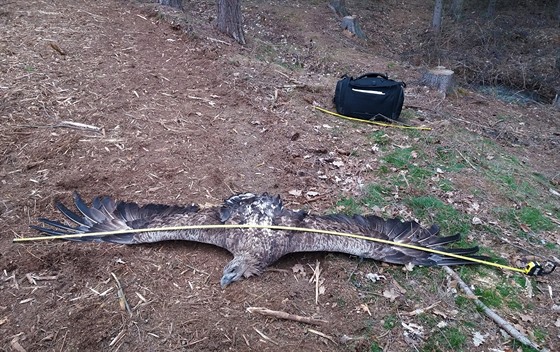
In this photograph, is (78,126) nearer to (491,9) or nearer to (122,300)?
(122,300)

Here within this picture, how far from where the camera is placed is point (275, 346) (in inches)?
112

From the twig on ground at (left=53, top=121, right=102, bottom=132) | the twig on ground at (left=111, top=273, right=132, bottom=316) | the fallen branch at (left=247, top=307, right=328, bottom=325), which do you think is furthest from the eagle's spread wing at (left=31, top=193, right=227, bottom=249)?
the twig on ground at (left=53, top=121, right=102, bottom=132)

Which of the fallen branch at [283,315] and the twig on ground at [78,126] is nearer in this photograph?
the fallen branch at [283,315]

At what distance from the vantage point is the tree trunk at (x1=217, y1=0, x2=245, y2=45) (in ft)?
26.5

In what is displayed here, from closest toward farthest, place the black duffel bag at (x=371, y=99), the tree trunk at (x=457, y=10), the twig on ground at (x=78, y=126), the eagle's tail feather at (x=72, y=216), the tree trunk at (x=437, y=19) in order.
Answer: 1. the eagle's tail feather at (x=72, y=216)
2. the twig on ground at (x=78, y=126)
3. the black duffel bag at (x=371, y=99)
4. the tree trunk at (x=437, y=19)
5. the tree trunk at (x=457, y=10)

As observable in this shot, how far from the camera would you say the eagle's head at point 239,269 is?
3.22m

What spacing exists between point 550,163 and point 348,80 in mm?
3319

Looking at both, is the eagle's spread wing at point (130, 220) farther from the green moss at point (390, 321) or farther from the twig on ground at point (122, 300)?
the green moss at point (390, 321)

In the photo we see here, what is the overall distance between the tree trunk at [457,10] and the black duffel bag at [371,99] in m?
10.5

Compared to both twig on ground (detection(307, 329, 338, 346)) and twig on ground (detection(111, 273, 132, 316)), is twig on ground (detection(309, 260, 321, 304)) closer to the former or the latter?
twig on ground (detection(307, 329, 338, 346))

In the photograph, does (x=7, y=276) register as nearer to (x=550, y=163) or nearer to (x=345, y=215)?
(x=345, y=215)

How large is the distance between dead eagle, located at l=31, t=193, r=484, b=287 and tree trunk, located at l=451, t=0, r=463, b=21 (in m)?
13.3

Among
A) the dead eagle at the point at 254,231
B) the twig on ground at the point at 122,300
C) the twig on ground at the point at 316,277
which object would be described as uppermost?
the dead eagle at the point at 254,231

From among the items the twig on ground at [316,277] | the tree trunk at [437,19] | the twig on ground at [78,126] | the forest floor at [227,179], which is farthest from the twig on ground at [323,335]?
the tree trunk at [437,19]
